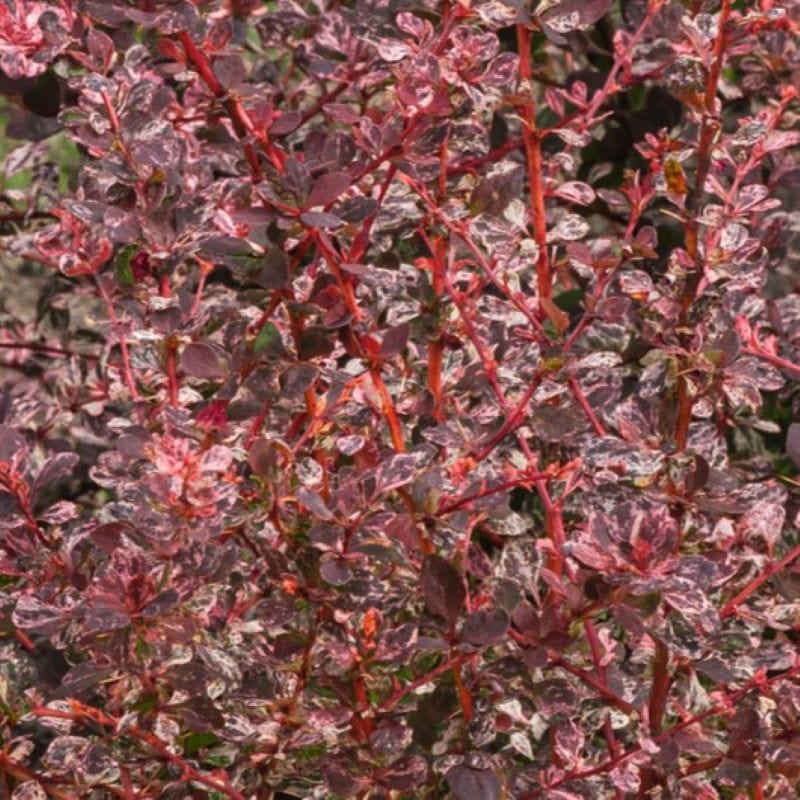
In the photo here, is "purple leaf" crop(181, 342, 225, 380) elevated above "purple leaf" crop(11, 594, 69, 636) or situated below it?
above

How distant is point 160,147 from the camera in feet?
4.87

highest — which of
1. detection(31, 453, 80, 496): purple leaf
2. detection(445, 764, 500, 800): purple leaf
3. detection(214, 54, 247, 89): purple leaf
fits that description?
detection(214, 54, 247, 89): purple leaf

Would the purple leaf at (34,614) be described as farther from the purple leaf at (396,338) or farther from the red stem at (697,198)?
the red stem at (697,198)

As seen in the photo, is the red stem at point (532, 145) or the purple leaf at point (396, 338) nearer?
the purple leaf at point (396, 338)

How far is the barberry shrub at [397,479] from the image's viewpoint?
4.68ft

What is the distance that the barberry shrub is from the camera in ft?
4.68

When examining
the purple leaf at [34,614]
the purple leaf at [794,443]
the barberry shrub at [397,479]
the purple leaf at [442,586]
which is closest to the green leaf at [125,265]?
the barberry shrub at [397,479]

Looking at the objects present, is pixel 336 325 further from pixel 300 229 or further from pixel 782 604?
pixel 782 604

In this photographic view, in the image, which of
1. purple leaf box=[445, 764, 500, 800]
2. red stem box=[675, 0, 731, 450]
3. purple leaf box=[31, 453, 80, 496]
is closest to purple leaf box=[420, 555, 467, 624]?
purple leaf box=[445, 764, 500, 800]

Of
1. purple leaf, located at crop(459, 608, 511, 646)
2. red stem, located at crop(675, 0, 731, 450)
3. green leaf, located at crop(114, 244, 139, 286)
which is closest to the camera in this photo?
purple leaf, located at crop(459, 608, 511, 646)

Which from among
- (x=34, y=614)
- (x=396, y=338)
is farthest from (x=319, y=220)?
(x=34, y=614)

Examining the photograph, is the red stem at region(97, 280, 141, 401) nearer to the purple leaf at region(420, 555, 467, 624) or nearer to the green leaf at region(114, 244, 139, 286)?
the green leaf at region(114, 244, 139, 286)

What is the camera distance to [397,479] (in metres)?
1.40

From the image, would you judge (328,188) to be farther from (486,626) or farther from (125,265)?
(486,626)
